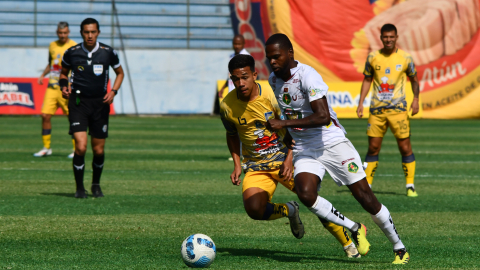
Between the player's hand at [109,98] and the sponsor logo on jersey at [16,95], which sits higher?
the player's hand at [109,98]

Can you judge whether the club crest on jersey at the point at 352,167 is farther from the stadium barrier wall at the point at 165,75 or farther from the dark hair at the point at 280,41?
the stadium barrier wall at the point at 165,75

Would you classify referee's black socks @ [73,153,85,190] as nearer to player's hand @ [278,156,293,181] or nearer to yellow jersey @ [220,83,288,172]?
yellow jersey @ [220,83,288,172]

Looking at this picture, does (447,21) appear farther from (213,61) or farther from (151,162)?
(151,162)

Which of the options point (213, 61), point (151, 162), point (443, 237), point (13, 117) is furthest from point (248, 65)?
point (213, 61)

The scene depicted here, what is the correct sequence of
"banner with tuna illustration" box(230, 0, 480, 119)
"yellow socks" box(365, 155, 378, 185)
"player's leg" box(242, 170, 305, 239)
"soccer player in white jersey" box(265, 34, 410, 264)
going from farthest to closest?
"banner with tuna illustration" box(230, 0, 480, 119) → "yellow socks" box(365, 155, 378, 185) → "player's leg" box(242, 170, 305, 239) → "soccer player in white jersey" box(265, 34, 410, 264)

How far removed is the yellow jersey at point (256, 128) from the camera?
18.5ft

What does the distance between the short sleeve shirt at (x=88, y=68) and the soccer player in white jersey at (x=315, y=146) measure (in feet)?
12.0

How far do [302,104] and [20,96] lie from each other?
22158 millimetres

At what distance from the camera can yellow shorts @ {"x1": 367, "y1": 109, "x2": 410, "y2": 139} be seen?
8.98 meters

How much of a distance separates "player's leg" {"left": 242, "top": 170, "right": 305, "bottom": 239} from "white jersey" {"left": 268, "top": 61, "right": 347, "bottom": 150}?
1.78 ft

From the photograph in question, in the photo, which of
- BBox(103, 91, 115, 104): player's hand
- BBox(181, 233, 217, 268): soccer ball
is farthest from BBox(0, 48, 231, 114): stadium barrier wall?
BBox(181, 233, 217, 268): soccer ball

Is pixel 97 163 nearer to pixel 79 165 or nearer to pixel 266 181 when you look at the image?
pixel 79 165

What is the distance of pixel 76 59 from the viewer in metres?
8.38

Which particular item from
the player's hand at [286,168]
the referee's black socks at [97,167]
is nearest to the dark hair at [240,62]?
the player's hand at [286,168]
